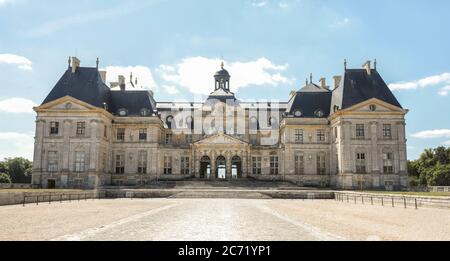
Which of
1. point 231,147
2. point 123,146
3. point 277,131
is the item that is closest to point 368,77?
point 277,131

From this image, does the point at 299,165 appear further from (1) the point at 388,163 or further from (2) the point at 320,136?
(1) the point at 388,163

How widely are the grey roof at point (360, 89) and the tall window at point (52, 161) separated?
121 ft

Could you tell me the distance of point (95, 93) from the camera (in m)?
58.7

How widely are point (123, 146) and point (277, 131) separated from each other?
2275 cm

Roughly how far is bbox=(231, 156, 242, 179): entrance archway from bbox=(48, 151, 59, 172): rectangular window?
918 inches

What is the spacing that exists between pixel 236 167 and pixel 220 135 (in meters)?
5.70

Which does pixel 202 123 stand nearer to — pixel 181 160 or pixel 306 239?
pixel 181 160

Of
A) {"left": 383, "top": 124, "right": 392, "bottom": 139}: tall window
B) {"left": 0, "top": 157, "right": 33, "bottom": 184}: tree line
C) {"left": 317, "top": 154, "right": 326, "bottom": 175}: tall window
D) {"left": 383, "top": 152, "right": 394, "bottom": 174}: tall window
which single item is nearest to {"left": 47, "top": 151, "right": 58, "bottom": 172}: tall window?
{"left": 0, "top": 157, "right": 33, "bottom": 184}: tree line

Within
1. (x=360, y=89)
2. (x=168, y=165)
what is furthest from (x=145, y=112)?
(x=360, y=89)

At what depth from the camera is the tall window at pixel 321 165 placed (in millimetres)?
60438

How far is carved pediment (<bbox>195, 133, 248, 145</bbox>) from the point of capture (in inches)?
2419

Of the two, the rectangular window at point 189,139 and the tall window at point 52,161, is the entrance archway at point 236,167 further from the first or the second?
the tall window at point 52,161

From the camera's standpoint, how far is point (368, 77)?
59.6 meters
